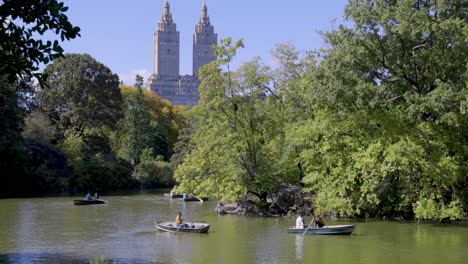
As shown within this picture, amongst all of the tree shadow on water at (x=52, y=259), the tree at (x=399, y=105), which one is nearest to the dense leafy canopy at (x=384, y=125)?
the tree at (x=399, y=105)

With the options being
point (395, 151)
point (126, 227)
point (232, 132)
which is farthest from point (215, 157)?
point (395, 151)

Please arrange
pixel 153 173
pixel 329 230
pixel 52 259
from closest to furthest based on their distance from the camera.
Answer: pixel 52 259, pixel 329 230, pixel 153 173

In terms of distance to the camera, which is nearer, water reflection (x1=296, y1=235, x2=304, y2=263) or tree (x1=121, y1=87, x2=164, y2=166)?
water reflection (x1=296, y1=235, x2=304, y2=263)

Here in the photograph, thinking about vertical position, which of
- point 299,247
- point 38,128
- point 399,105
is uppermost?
point 38,128

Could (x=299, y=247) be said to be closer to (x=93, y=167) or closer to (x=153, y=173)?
(x=93, y=167)

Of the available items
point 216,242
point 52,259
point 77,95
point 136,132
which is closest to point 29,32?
point 52,259

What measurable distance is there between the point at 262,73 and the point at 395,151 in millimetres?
10202

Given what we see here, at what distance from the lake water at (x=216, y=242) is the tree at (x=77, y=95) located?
1249 inches

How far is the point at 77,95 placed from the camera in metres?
62.2

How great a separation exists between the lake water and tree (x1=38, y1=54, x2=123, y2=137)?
1249 inches

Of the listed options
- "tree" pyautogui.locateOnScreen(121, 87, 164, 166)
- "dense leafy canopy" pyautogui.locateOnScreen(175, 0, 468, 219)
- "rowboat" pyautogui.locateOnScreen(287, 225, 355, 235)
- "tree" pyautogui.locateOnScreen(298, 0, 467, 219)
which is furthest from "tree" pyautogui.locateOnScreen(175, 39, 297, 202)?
"tree" pyautogui.locateOnScreen(121, 87, 164, 166)

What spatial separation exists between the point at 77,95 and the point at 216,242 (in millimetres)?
44709

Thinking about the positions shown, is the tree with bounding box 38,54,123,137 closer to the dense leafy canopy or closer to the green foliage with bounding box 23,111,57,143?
the green foliage with bounding box 23,111,57,143

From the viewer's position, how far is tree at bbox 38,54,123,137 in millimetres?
61094
